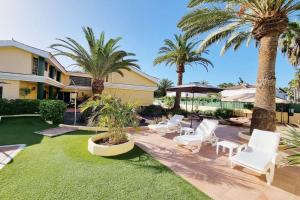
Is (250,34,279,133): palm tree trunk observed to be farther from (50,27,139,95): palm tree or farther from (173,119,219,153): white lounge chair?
(50,27,139,95): palm tree

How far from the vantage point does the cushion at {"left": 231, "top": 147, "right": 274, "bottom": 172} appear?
4.51m

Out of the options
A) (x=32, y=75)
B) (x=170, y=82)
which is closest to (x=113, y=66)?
(x=32, y=75)

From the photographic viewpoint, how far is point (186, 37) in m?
11.1

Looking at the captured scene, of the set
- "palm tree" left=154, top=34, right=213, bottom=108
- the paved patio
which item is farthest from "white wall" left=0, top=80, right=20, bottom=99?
"palm tree" left=154, top=34, right=213, bottom=108

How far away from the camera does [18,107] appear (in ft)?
42.9

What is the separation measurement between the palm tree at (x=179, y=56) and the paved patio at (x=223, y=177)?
15.1m

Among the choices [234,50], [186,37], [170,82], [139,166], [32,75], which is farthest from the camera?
[170,82]

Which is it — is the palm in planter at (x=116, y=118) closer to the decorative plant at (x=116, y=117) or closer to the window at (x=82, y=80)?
the decorative plant at (x=116, y=117)

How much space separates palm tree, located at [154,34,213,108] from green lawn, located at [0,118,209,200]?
16339 mm

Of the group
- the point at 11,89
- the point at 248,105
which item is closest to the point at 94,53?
the point at 11,89

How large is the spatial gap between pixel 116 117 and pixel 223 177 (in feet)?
13.7

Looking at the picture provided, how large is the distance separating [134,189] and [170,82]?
55727 millimetres

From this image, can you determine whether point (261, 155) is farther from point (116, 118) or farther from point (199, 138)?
point (116, 118)

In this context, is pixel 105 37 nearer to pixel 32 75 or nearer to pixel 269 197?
pixel 32 75
